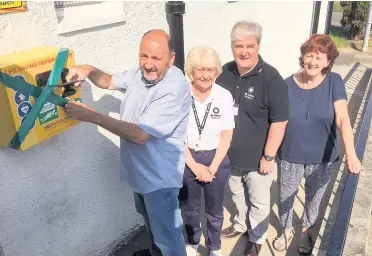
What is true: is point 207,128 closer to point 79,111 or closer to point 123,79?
point 123,79

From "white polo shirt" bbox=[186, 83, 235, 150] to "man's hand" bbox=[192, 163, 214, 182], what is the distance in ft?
0.44

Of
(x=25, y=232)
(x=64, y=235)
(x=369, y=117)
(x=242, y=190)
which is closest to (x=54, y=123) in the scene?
(x=25, y=232)

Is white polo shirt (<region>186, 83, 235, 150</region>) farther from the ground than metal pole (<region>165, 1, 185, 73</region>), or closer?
closer

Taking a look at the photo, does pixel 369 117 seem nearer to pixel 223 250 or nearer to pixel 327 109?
pixel 327 109

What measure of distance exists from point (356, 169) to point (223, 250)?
1.35 meters

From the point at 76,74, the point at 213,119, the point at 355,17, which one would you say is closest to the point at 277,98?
the point at 213,119

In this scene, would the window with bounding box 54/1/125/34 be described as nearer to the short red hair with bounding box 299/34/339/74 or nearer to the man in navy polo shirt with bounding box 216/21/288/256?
the man in navy polo shirt with bounding box 216/21/288/256

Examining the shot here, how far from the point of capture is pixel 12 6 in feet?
6.39

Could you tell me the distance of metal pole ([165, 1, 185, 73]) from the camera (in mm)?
2971

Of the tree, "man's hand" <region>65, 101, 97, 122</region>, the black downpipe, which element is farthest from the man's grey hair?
the tree

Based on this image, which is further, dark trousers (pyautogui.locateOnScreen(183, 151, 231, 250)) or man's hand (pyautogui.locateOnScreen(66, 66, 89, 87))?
dark trousers (pyautogui.locateOnScreen(183, 151, 231, 250))

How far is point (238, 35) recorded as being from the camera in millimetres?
2578

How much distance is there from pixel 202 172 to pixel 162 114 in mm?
696

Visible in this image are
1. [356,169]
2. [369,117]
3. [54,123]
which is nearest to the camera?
[54,123]
